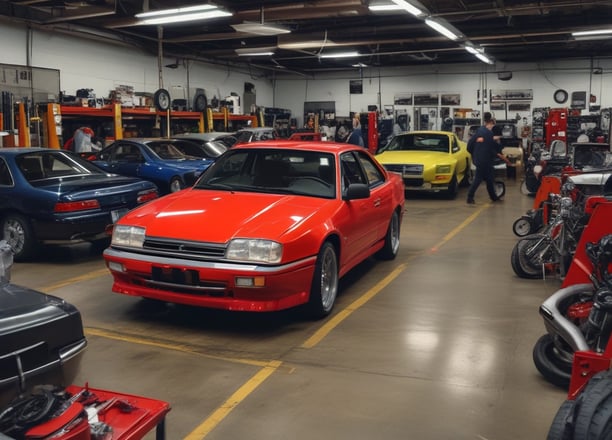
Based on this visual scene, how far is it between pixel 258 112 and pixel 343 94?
19.4 ft

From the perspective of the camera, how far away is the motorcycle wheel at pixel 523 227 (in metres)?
8.59

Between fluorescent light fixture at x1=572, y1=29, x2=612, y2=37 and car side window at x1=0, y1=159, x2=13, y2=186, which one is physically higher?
fluorescent light fixture at x1=572, y1=29, x2=612, y2=37

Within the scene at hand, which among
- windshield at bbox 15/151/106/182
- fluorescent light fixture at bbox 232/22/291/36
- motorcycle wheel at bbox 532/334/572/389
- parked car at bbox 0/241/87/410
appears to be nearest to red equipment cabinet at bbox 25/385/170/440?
parked car at bbox 0/241/87/410

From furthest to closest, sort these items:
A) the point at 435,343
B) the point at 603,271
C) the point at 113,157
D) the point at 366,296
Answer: the point at 113,157, the point at 366,296, the point at 435,343, the point at 603,271

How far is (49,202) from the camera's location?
6871mm

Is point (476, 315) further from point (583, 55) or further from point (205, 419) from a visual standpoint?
point (583, 55)

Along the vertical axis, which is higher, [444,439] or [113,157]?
[113,157]

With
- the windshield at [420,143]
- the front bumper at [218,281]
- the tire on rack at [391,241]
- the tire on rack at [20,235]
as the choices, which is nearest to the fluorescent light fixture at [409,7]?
the windshield at [420,143]

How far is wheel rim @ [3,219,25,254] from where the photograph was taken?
7.14m

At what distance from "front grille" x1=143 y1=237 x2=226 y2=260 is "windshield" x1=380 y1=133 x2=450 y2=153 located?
405 inches

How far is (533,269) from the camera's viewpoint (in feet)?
21.4

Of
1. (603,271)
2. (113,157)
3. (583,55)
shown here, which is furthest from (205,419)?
(583,55)

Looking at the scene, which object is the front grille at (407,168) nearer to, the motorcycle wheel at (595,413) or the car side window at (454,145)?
the car side window at (454,145)

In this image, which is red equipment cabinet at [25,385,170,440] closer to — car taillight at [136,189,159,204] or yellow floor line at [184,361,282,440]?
yellow floor line at [184,361,282,440]
